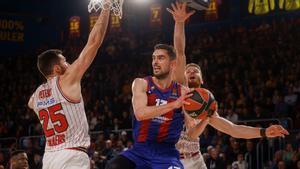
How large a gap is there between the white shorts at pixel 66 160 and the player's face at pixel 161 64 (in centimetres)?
116

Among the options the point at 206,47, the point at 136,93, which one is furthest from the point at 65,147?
the point at 206,47

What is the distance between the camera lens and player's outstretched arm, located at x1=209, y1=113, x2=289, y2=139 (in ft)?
20.6

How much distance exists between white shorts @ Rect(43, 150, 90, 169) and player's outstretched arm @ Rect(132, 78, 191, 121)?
2.28 feet

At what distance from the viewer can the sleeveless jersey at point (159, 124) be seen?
236 inches

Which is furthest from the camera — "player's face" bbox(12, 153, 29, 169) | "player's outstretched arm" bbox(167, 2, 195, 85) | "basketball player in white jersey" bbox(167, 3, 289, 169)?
"player's face" bbox(12, 153, 29, 169)

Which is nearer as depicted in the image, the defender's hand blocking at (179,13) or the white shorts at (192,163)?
the defender's hand blocking at (179,13)

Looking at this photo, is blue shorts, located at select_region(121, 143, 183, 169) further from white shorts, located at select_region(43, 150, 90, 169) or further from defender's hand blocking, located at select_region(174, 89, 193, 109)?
defender's hand blocking, located at select_region(174, 89, 193, 109)

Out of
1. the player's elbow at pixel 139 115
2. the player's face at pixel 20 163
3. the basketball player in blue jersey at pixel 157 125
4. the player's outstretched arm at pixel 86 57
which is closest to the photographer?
the player's outstretched arm at pixel 86 57

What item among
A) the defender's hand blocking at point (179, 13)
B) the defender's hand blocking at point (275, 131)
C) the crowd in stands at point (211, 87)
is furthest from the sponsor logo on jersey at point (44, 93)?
the crowd in stands at point (211, 87)

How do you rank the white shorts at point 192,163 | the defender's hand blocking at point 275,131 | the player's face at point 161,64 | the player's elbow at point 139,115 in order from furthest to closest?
the white shorts at point 192,163 → the defender's hand blocking at point 275,131 → the player's face at point 161,64 → the player's elbow at point 139,115

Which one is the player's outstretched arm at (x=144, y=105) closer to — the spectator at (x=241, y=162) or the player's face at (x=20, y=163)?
the player's face at (x=20, y=163)

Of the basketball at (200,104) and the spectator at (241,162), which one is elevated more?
the basketball at (200,104)

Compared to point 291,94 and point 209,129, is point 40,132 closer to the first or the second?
point 209,129

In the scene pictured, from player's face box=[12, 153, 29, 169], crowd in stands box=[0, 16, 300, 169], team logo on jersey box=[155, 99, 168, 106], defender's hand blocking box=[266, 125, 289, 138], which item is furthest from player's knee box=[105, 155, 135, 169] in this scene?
crowd in stands box=[0, 16, 300, 169]
